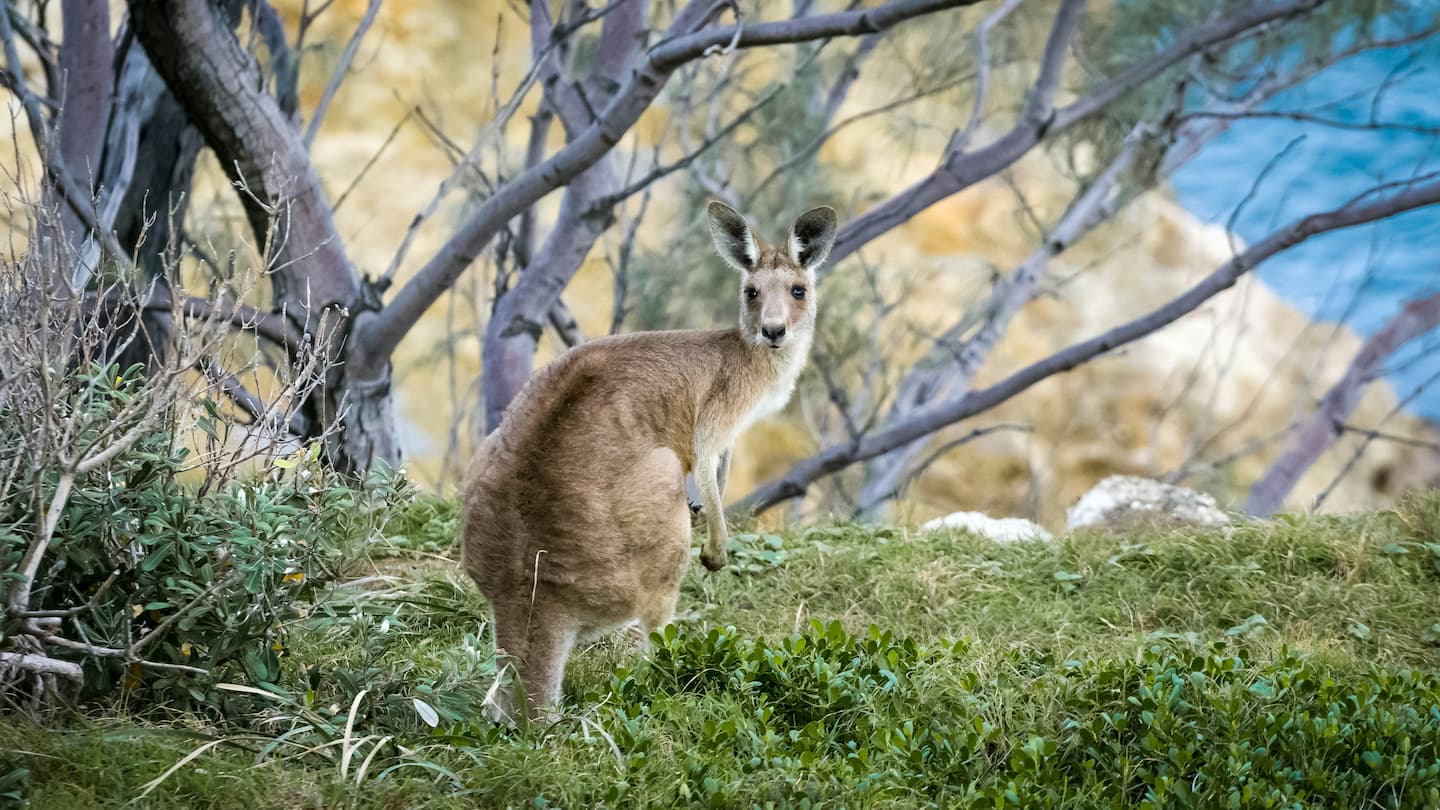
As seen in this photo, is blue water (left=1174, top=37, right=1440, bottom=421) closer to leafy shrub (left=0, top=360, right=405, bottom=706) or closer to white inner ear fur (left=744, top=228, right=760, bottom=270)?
white inner ear fur (left=744, top=228, right=760, bottom=270)

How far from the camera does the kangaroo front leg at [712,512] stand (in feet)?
12.6

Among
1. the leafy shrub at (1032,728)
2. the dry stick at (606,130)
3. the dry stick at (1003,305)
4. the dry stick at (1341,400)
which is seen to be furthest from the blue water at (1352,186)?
the leafy shrub at (1032,728)

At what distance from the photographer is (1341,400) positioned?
9.18 metres

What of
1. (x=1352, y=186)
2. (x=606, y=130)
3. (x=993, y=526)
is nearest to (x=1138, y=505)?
(x=993, y=526)

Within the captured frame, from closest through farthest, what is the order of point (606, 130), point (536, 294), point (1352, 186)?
1. point (606, 130)
2. point (536, 294)
3. point (1352, 186)

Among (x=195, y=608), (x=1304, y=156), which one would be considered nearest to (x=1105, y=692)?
(x=195, y=608)

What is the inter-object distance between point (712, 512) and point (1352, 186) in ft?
25.7

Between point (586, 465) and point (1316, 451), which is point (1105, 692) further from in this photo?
point (1316, 451)

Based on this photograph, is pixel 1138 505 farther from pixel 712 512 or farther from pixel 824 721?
pixel 824 721

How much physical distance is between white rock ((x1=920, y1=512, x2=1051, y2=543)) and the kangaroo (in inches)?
66.7

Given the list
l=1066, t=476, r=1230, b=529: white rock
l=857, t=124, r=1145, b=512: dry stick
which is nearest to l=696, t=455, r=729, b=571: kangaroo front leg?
l=1066, t=476, r=1230, b=529: white rock

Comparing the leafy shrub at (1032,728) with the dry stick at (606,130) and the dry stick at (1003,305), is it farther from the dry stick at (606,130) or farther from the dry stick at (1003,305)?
the dry stick at (1003,305)

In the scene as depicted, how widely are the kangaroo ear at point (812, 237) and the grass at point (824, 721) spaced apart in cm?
120

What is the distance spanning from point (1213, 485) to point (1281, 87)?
3145mm
